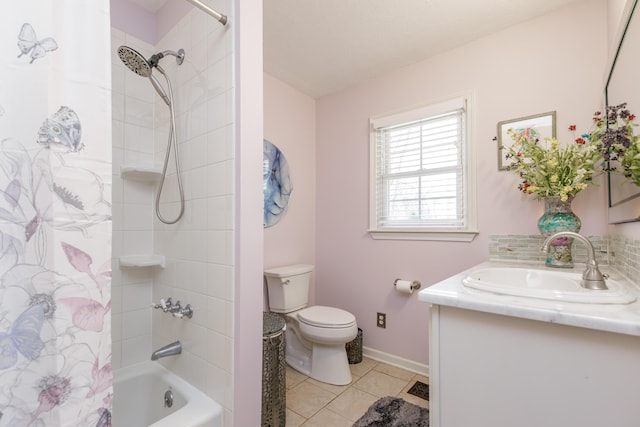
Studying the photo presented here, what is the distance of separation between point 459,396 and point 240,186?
109cm

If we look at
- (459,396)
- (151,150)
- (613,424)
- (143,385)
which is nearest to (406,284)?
(459,396)

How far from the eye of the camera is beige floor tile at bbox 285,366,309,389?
202 cm

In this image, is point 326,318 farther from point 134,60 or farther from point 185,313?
point 134,60

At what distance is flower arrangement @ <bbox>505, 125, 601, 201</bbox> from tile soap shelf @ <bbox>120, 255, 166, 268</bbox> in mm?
2062

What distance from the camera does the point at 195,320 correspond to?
53.1 inches

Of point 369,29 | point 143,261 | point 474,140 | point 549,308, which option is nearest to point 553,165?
point 474,140

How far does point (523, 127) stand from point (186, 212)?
2030mm

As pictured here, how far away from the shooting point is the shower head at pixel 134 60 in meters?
1.15

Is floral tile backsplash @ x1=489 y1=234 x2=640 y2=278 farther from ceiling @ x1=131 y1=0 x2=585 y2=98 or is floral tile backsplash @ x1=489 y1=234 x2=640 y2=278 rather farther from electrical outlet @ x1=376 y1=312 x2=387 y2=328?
ceiling @ x1=131 y1=0 x2=585 y2=98

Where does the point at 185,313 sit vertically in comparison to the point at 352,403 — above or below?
above

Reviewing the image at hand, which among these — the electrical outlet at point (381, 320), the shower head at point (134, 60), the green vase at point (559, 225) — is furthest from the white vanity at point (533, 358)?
the shower head at point (134, 60)

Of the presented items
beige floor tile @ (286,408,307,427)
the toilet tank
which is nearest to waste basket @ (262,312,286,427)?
beige floor tile @ (286,408,307,427)

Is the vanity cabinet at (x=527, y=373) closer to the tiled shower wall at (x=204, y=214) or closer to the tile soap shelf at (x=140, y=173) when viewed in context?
the tiled shower wall at (x=204, y=214)

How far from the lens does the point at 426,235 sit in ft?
7.13
